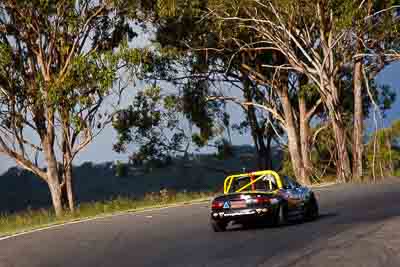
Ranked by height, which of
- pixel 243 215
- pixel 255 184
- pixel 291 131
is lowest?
pixel 243 215

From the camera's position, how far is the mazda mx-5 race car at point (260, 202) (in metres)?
18.9

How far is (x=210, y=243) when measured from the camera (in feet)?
53.0

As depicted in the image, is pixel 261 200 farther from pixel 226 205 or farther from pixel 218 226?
pixel 218 226

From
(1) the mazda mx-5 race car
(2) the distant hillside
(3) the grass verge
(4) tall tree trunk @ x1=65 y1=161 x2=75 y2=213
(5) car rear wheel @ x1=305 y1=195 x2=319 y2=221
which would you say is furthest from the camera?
(2) the distant hillside

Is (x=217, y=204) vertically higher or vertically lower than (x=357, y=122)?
lower

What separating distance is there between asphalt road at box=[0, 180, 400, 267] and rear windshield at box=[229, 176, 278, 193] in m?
1.10

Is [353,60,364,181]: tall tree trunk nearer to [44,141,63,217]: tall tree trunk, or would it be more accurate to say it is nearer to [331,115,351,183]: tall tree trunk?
[331,115,351,183]: tall tree trunk

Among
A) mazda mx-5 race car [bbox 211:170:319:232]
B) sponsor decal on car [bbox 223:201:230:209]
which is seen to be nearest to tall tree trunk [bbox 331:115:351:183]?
mazda mx-5 race car [bbox 211:170:319:232]

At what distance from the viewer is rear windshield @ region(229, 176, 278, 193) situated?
19.8 meters

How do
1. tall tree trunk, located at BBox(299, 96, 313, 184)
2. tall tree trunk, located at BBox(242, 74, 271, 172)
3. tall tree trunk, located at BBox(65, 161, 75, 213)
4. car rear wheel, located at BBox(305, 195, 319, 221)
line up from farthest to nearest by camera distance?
tall tree trunk, located at BBox(242, 74, 271, 172) < tall tree trunk, located at BBox(299, 96, 313, 184) < tall tree trunk, located at BBox(65, 161, 75, 213) < car rear wheel, located at BBox(305, 195, 319, 221)

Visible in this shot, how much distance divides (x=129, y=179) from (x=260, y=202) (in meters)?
60.9

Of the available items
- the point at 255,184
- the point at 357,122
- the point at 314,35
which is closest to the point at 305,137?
the point at 357,122

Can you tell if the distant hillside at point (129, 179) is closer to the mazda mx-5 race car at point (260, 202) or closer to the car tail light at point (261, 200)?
the mazda mx-5 race car at point (260, 202)

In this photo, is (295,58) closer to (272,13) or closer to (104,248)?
(272,13)
